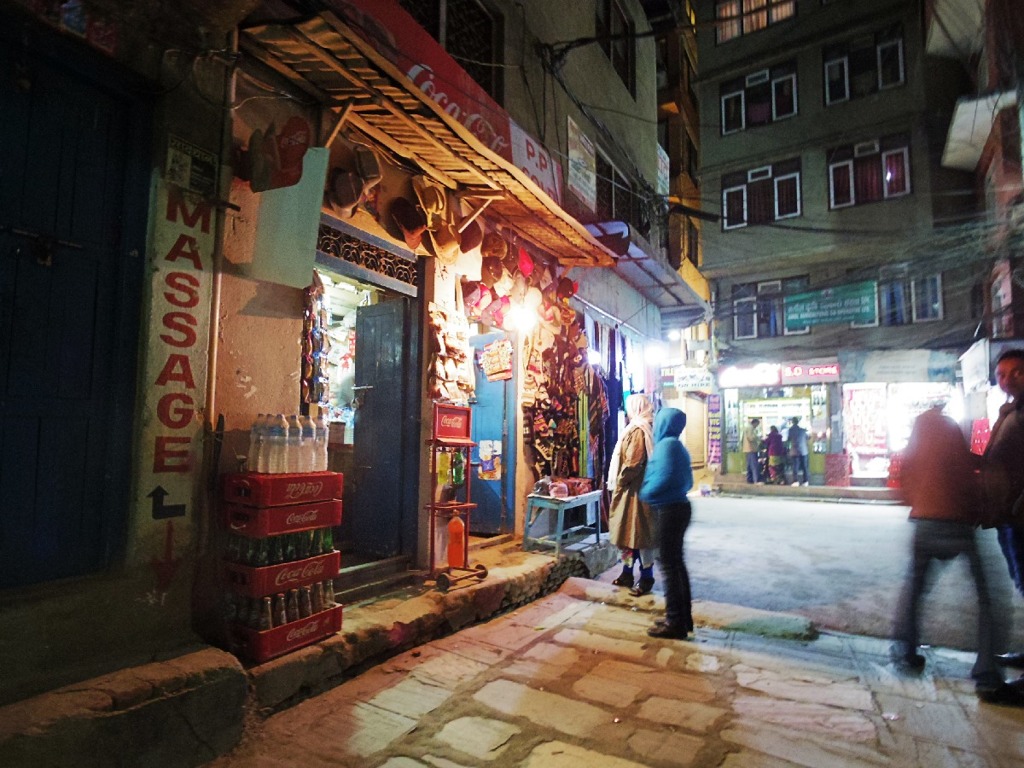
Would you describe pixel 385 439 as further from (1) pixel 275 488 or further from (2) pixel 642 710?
(2) pixel 642 710

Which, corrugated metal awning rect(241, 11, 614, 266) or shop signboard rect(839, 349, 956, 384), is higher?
corrugated metal awning rect(241, 11, 614, 266)

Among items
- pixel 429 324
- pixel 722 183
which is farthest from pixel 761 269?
pixel 429 324

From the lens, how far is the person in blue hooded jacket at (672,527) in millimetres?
5055

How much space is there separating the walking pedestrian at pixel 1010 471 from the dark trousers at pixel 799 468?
16053 mm

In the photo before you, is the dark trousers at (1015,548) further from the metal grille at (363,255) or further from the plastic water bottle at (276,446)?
the metal grille at (363,255)

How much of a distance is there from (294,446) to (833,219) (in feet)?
73.6

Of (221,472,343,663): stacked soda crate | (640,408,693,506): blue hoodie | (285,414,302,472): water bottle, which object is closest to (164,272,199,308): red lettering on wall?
(285,414,302,472): water bottle

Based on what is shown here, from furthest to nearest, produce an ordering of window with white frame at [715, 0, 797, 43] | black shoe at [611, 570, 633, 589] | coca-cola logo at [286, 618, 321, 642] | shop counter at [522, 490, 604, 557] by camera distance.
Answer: window with white frame at [715, 0, 797, 43] < shop counter at [522, 490, 604, 557] < black shoe at [611, 570, 633, 589] < coca-cola logo at [286, 618, 321, 642]

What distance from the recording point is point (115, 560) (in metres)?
3.52

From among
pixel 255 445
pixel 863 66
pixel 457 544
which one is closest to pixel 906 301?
pixel 863 66

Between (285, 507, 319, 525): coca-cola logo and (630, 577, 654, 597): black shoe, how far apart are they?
12.4 feet

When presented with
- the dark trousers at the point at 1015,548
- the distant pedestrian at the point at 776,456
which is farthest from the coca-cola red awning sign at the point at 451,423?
the distant pedestrian at the point at 776,456

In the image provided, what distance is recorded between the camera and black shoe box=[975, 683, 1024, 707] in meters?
3.74

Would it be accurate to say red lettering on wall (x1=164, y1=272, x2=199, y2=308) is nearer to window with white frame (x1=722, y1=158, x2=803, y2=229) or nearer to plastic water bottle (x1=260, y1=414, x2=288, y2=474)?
plastic water bottle (x1=260, y1=414, x2=288, y2=474)
